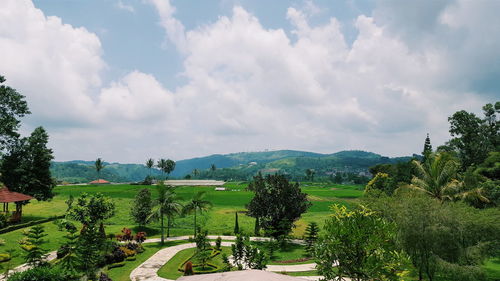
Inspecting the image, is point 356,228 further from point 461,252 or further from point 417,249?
point 461,252

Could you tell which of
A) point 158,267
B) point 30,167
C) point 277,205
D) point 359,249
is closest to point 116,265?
point 158,267

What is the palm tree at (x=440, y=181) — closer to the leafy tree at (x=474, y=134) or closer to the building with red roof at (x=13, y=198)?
the leafy tree at (x=474, y=134)

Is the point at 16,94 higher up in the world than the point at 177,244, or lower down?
higher up

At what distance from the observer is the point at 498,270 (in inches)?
951

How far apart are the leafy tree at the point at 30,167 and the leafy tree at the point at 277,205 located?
3020cm

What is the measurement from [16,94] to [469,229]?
51.1 metres

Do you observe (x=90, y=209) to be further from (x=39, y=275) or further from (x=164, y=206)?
(x=39, y=275)

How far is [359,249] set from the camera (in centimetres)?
1145

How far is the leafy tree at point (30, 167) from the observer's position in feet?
131

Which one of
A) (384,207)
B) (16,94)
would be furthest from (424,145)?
(16,94)

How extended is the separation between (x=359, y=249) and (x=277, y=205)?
937 inches

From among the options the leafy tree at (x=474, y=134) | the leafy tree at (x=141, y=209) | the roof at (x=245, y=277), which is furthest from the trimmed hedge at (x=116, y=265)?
the leafy tree at (x=474, y=134)

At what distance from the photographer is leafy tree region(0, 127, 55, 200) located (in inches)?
1570

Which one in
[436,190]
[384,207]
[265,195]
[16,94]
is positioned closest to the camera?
[384,207]
